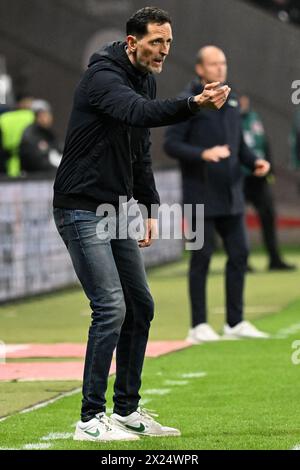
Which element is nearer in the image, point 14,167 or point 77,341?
point 77,341

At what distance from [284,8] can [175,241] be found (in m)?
6.40

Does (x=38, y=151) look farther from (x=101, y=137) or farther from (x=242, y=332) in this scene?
(x=101, y=137)

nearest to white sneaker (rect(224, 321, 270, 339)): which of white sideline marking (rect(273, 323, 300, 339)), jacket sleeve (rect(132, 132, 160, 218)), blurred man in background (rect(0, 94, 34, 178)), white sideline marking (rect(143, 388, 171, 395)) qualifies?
Answer: white sideline marking (rect(273, 323, 300, 339))

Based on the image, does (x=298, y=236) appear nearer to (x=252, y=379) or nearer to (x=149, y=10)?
(x=252, y=379)

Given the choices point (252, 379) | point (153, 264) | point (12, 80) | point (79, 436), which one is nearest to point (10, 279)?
point (153, 264)

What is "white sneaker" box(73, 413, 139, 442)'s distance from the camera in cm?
739

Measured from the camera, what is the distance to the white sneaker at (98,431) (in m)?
7.39

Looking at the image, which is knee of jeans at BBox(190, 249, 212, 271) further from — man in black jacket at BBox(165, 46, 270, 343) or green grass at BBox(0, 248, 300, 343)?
green grass at BBox(0, 248, 300, 343)

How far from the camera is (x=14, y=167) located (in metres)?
19.0

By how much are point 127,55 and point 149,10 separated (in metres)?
0.27

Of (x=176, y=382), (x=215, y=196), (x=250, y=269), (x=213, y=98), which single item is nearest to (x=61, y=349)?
(x=215, y=196)

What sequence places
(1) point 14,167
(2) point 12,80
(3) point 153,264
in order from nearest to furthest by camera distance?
(1) point 14,167, (3) point 153,264, (2) point 12,80

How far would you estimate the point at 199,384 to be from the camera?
966 centimetres

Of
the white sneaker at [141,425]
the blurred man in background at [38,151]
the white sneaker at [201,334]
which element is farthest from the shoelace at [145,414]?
the blurred man in background at [38,151]
